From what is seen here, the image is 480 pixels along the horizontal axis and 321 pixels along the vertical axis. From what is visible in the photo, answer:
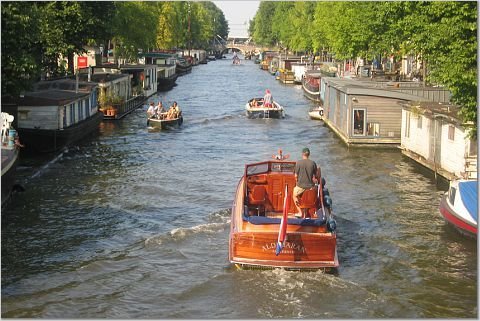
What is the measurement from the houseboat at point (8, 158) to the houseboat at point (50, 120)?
21.3ft

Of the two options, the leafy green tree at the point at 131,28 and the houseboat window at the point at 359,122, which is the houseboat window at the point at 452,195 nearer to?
the houseboat window at the point at 359,122

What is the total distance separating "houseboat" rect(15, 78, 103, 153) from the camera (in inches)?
1433

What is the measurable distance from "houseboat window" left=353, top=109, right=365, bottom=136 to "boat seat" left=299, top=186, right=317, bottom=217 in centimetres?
2036

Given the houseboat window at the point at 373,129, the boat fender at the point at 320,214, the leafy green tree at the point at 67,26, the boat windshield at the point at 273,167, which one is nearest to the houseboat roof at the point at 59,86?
the leafy green tree at the point at 67,26

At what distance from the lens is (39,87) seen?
4522 centimetres

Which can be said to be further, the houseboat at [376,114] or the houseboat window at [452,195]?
the houseboat at [376,114]

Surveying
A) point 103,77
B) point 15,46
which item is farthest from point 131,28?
point 15,46

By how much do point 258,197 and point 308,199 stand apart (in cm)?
182

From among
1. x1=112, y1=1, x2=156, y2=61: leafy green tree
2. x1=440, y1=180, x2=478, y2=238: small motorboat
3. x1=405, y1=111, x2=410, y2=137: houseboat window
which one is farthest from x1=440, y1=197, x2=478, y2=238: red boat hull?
x1=112, y1=1, x2=156, y2=61: leafy green tree

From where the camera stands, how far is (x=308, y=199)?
64.8 feet

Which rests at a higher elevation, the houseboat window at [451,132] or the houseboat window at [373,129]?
the houseboat window at [451,132]

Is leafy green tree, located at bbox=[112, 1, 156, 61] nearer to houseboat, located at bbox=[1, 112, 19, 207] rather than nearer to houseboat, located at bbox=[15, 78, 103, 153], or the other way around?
houseboat, located at bbox=[15, 78, 103, 153]

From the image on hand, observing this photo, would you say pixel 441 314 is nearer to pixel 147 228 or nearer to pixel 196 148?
pixel 147 228

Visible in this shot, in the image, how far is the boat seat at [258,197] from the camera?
21.0 metres
